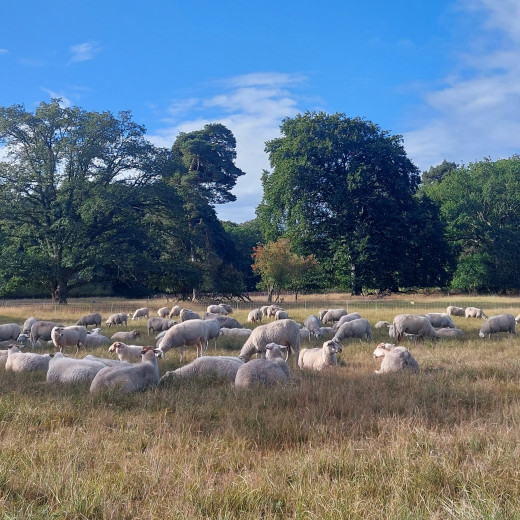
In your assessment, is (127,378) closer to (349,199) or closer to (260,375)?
(260,375)

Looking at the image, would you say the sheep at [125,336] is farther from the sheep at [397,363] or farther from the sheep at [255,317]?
the sheep at [397,363]

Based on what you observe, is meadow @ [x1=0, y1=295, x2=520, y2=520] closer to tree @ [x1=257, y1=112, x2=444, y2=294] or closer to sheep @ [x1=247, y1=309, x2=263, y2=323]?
sheep @ [x1=247, y1=309, x2=263, y2=323]

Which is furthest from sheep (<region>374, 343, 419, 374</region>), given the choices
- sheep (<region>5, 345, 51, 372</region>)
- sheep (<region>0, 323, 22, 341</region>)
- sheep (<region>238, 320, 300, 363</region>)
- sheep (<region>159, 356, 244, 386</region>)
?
sheep (<region>0, 323, 22, 341</region>)

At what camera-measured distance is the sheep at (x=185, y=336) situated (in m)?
12.5

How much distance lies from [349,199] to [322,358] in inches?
1343

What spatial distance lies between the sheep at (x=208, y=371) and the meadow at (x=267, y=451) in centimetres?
49

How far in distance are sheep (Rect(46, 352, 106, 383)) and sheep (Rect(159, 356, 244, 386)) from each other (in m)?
1.21

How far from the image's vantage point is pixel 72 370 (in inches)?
A: 348

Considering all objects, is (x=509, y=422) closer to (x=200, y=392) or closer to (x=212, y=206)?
(x=200, y=392)

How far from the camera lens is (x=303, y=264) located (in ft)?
133

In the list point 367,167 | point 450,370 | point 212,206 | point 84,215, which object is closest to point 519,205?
point 367,167

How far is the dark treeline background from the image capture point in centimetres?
3444

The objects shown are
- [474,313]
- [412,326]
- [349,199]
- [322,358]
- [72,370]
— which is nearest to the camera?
[72,370]

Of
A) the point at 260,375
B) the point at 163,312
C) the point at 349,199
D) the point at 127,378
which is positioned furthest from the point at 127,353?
the point at 349,199
